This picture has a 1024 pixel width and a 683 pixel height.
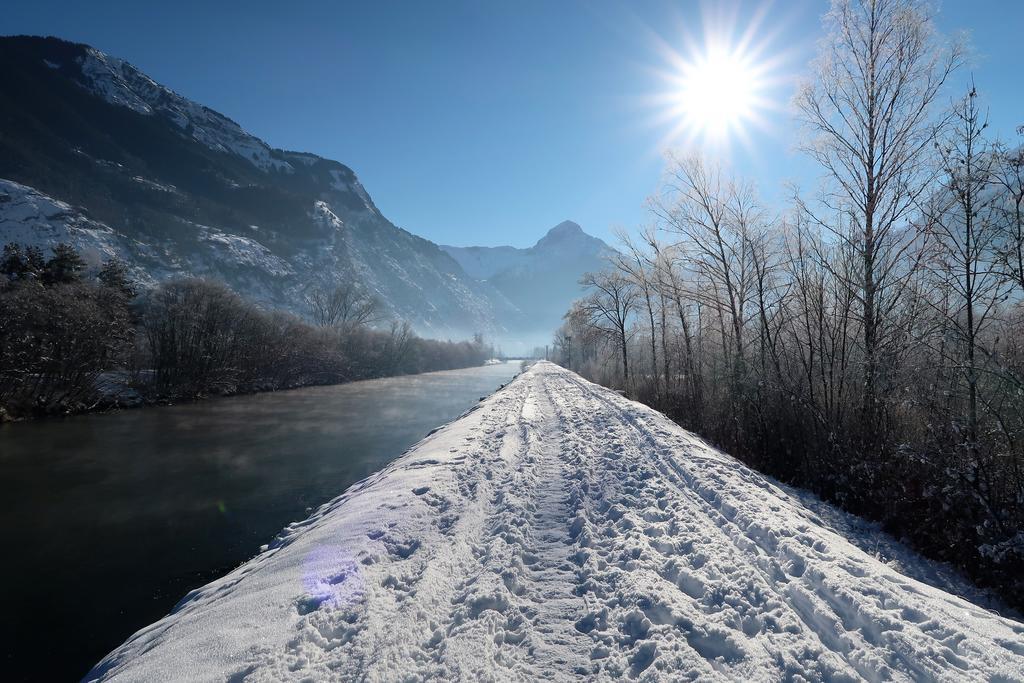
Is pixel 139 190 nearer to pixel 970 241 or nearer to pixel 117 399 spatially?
pixel 117 399

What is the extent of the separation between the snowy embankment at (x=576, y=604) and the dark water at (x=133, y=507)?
6.39 feet

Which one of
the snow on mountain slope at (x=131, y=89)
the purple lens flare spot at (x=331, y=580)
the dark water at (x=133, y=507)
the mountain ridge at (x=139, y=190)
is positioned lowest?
the dark water at (x=133, y=507)

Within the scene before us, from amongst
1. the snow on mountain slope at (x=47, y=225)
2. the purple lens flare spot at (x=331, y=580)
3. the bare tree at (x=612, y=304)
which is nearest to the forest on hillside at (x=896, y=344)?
the purple lens flare spot at (x=331, y=580)

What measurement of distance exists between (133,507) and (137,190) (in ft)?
524

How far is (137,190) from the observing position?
122 metres

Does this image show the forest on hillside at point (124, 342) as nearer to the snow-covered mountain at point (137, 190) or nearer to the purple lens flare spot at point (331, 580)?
the purple lens flare spot at point (331, 580)

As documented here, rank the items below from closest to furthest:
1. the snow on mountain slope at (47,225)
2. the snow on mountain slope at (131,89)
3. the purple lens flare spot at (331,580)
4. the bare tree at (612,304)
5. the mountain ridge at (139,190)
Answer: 1. the purple lens flare spot at (331,580)
2. the bare tree at (612,304)
3. the snow on mountain slope at (47,225)
4. the mountain ridge at (139,190)
5. the snow on mountain slope at (131,89)

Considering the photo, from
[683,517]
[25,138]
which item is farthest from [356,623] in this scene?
[25,138]

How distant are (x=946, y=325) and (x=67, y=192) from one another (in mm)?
151225

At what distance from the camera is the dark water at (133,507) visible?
541cm

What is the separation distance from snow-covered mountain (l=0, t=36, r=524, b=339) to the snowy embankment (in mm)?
79180

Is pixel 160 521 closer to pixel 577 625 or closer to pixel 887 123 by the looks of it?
pixel 577 625

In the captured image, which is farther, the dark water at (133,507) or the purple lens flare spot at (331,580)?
the dark water at (133,507)

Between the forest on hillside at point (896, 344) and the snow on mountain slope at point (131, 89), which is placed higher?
the snow on mountain slope at point (131, 89)
